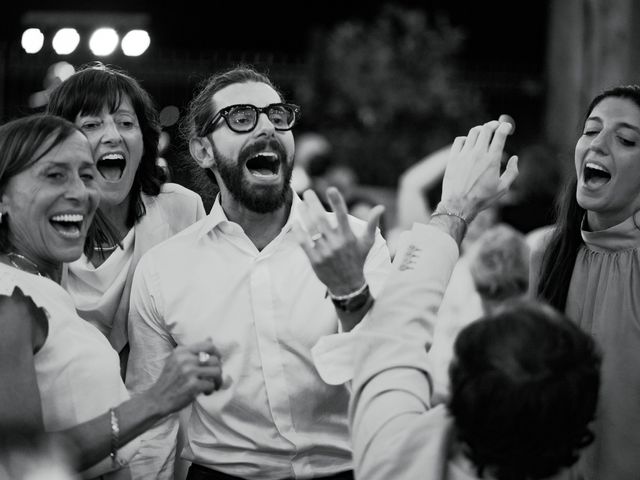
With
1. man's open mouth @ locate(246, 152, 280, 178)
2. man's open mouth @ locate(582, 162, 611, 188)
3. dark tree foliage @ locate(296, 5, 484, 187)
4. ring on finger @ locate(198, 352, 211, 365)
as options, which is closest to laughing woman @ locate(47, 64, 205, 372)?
man's open mouth @ locate(246, 152, 280, 178)

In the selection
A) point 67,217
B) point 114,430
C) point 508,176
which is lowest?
point 114,430

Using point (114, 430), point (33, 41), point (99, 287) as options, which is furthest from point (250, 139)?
point (33, 41)

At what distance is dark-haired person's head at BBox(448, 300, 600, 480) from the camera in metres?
1.99

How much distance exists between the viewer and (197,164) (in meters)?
4.14

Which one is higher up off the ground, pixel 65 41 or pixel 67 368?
pixel 65 41

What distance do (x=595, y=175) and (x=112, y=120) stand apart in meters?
1.73

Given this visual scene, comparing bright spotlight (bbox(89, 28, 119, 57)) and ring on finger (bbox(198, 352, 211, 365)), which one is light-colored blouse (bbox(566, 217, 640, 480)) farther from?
bright spotlight (bbox(89, 28, 119, 57))

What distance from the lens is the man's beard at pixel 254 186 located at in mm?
3607

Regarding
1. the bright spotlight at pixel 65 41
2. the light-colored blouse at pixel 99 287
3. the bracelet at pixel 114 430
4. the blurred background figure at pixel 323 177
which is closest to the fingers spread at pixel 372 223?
the bracelet at pixel 114 430

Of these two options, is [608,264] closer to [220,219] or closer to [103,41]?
[220,219]

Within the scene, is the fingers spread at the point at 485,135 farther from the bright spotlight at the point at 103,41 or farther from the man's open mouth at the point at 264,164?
the bright spotlight at the point at 103,41

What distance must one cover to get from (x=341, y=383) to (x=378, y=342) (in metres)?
0.98

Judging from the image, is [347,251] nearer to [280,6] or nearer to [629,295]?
[629,295]

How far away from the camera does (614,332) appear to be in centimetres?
314
